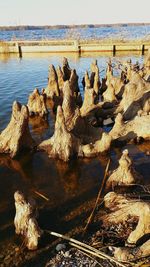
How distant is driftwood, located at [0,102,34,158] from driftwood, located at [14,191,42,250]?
7.85 m

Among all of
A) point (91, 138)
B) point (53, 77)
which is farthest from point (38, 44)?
point (91, 138)

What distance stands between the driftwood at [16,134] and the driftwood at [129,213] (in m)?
7.92

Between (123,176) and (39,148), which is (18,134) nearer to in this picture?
(39,148)

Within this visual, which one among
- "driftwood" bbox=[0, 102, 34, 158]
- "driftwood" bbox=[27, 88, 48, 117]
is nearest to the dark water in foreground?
"driftwood" bbox=[0, 102, 34, 158]

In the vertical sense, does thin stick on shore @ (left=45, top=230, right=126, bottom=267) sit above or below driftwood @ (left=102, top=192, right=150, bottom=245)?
below

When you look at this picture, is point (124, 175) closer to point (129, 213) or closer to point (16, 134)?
point (129, 213)

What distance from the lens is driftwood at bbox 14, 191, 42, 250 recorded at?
12124mm

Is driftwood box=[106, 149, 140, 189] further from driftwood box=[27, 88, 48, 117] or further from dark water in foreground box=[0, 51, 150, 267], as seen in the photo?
driftwood box=[27, 88, 48, 117]

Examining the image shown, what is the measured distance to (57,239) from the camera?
12.5 meters

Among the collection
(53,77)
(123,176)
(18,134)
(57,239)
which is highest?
(53,77)

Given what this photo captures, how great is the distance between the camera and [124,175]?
16.0 m

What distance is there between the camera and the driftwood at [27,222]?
477 inches

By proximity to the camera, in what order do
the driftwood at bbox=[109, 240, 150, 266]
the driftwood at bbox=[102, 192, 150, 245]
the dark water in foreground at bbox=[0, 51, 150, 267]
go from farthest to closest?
the dark water in foreground at bbox=[0, 51, 150, 267] → the driftwood at bbox=[102, 192, 150, 245] → the driftwood at bbox=[109, 240, 150, 266]

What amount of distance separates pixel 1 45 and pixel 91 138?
54938 mm
